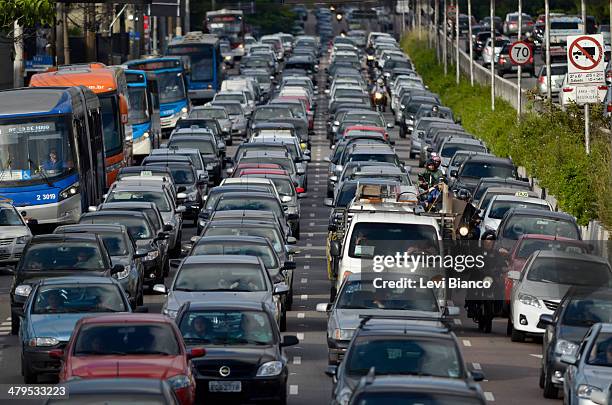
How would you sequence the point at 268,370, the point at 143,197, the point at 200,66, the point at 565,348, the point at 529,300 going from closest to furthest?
the point at 268,370
the point at 565,348
the point at 529,300
the point at 143,197
the point at 200,66

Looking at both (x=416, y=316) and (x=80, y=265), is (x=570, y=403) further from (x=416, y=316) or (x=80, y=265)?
(x=80, y=265)

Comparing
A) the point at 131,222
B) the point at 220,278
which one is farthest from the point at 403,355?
the point at 131,222

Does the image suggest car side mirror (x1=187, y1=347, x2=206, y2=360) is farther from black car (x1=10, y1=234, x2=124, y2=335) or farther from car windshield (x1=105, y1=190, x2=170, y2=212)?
car windshield (x1=105, y1=190, x2=170, y2=212)

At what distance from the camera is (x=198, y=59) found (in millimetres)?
93188

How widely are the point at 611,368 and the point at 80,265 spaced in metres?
11.5

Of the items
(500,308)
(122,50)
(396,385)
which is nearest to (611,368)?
(396,385)

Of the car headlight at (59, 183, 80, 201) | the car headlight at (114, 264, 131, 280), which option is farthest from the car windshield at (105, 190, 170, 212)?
the car headlight at (114, 264, 131, 280)

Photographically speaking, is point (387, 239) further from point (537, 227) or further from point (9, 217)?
point (9, 217)

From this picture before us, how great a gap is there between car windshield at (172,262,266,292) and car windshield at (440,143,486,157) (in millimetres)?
27471

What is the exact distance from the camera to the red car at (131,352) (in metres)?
19.5

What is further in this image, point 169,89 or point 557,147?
point 169,89

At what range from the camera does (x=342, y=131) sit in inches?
2520

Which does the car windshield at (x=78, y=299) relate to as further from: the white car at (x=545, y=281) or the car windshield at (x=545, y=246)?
the car windshield at (x=545, y=246)

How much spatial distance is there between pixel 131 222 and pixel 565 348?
13753mm
